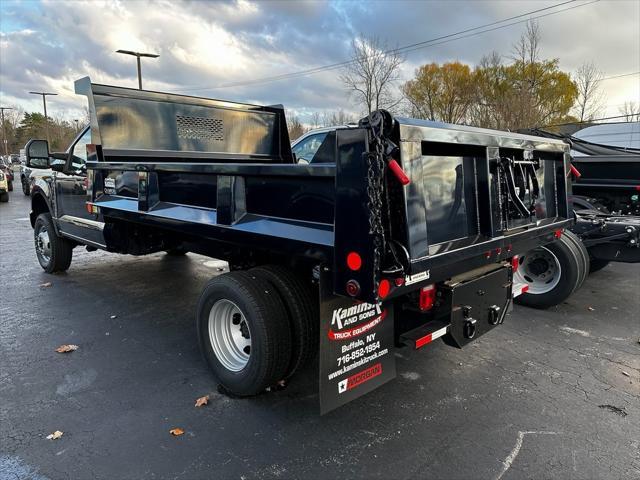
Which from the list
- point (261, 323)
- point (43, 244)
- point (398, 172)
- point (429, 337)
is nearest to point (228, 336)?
point (261, 323)

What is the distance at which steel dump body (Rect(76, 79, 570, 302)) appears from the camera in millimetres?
2334

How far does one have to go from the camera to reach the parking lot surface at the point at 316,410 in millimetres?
2646

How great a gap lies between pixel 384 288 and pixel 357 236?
0.97 ft

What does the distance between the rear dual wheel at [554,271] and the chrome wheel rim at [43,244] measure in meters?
Result: 6.39

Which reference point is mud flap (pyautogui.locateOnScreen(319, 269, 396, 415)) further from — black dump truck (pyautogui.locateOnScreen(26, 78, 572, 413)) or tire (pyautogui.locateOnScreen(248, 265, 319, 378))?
tire (pyautogui.locateOnScreen(248, 265, 319, 378))

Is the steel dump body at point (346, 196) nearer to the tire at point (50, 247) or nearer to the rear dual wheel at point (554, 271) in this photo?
the rear dual wheel at point (554, 271)

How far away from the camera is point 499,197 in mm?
2992

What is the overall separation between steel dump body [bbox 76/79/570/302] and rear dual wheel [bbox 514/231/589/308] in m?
1.31

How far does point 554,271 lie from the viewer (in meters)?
5.27

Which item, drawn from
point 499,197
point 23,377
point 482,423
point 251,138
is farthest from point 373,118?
point 251,138

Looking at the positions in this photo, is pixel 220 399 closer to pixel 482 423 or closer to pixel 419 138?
pixel 482 423

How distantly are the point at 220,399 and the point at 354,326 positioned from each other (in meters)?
1.26

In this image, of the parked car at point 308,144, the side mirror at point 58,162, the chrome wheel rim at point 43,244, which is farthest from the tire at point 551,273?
the chrome wheel rim at point 43,244

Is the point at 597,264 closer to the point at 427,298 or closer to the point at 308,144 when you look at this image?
the point at 308,144
